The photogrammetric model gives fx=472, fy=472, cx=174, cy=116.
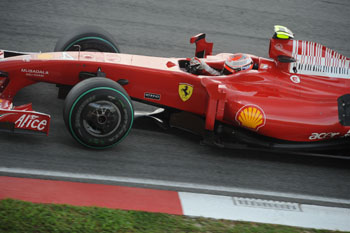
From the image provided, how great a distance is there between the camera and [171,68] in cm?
595

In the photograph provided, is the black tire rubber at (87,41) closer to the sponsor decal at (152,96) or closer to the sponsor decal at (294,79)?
the sponsor decal at (152,96)

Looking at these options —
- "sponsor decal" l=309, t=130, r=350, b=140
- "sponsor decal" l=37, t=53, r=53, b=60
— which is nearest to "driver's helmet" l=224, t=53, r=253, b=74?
"sponsor decal" l=309, t=130, r=350, b=140

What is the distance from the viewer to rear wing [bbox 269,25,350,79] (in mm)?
5934

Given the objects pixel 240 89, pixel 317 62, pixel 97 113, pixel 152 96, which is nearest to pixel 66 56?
pixel 97 113

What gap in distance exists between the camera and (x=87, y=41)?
650 centimetres

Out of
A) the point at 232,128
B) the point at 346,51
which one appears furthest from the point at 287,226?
the point at 346,51

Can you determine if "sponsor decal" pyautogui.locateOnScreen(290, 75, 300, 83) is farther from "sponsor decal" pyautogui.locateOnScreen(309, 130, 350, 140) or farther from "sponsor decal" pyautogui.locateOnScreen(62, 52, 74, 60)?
"sponsor decal" pyautogui.locateOnScreen(62, 52, 74, 60)

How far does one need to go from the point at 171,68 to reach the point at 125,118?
3.29ft

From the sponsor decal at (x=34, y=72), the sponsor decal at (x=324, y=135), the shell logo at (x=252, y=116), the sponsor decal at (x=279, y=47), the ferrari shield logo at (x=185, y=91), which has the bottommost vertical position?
the sponsor decal at (x=324, y=135)

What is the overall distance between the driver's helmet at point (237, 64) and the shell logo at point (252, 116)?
0.49m

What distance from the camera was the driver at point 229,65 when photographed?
5879 mm

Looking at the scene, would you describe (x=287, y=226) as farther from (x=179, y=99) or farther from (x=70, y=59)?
(x=70, y=59)

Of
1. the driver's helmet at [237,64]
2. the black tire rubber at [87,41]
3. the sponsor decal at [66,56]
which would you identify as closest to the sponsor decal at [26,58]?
the sponsor decal at [66,56]

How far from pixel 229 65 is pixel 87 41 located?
2020mm
